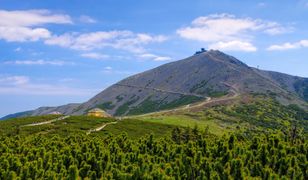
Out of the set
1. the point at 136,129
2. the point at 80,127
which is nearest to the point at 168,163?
the point at 80,127

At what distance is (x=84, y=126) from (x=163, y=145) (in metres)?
89.3

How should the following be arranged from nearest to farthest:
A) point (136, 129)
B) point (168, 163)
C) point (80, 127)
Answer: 1. point (168, 163)
2. point (80, 127)
3. point (136, 129)

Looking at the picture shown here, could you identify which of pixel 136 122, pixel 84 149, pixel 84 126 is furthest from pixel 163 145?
pixel 136 122

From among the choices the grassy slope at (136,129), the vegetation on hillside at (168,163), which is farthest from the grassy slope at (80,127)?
the vegetation on hillside at (168,163)

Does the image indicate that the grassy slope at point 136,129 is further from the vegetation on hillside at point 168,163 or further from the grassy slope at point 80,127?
the vegetation on hillside at point 168,163

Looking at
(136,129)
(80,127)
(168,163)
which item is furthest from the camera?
Result: (136,129)

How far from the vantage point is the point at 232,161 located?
5416cm

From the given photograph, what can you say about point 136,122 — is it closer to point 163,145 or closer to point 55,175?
point 163,145

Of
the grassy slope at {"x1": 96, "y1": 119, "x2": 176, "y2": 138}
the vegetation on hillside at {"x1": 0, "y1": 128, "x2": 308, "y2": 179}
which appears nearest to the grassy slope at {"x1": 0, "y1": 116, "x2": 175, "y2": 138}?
the grassy slope at {"x1": 96, "y1": 119, "x2": 176, "y2": 138}

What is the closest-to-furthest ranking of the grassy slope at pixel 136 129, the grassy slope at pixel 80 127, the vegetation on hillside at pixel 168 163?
the vegetation on hillside at pixel 168 163, the grassy slope at pixel 80 127, the grassy slope at pixel 136 129

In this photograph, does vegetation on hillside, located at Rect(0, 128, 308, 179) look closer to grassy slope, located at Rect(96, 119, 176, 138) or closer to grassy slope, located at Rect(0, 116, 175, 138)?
grassy slope, located at Rect(0, 116, 175, 138)

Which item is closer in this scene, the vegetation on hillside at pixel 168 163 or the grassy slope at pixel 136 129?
the vegetation on hillside at pixel 168 163

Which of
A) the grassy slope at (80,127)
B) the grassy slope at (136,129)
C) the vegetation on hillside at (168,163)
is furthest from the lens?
the grassy slope at (136,129)

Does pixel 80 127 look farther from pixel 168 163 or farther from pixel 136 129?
pixel 168 163
